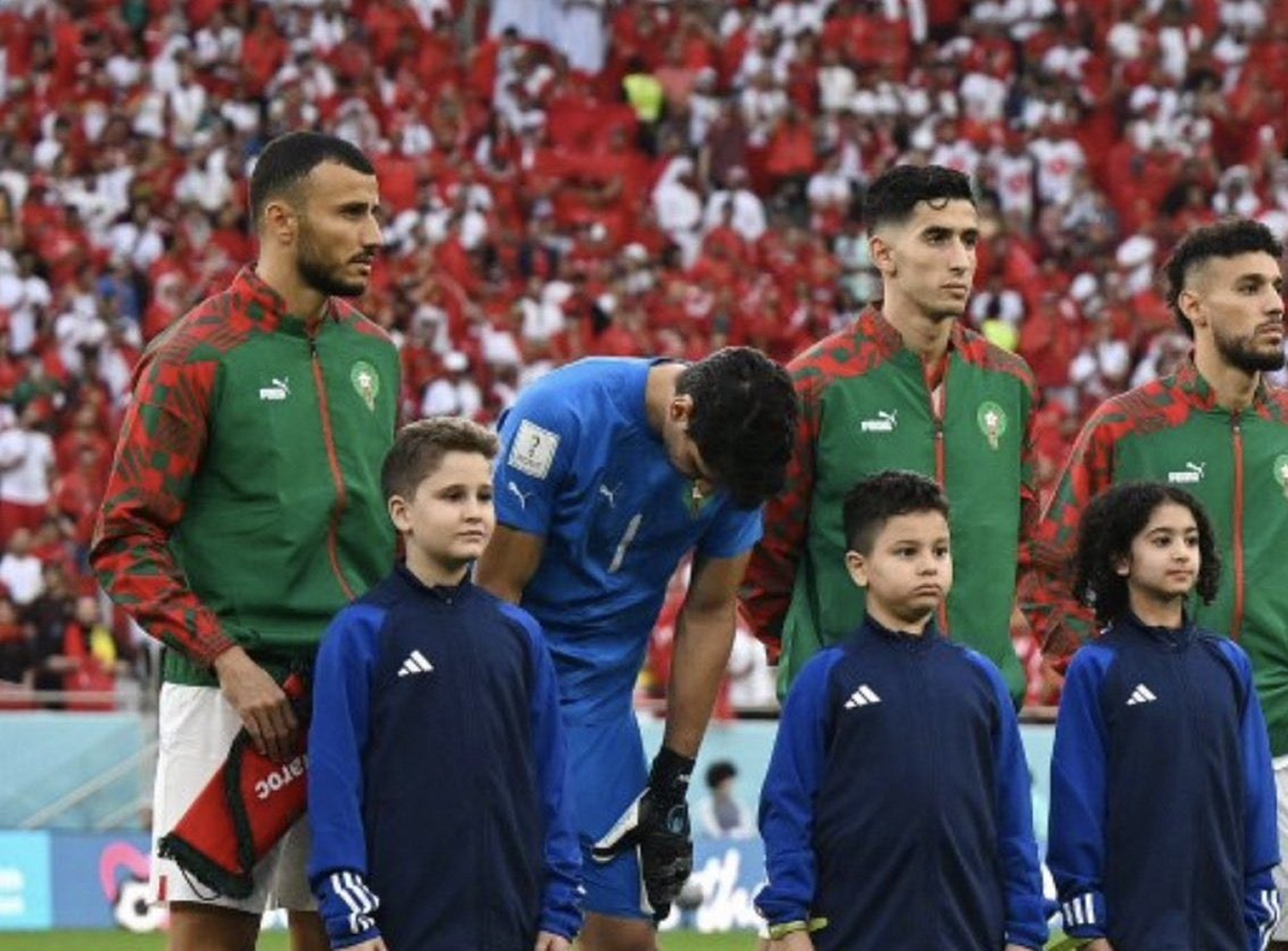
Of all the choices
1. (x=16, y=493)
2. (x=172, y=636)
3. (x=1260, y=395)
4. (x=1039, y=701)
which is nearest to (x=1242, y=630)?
(x=1260, y=395)

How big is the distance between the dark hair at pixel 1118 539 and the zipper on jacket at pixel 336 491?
1.80 m

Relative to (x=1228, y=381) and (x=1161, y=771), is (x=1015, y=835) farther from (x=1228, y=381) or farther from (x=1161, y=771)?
(x=1228, y=381)

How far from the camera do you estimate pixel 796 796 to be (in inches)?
287

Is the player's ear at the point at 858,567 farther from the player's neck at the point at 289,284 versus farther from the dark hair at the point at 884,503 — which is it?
the player's neck at the point at 289,284

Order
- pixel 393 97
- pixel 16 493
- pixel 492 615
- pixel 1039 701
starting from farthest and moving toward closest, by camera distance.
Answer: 1. pixel 393 97
2. pixel 16 493
3. pixel 1039 701
4. pixel 492 615

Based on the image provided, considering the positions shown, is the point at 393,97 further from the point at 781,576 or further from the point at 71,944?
the point at 781,576

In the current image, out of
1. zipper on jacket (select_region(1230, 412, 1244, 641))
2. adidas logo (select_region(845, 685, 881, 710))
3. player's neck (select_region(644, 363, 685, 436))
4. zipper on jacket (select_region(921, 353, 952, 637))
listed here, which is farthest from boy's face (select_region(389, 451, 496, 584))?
zipper on jacket (select_region(1230, 412, 1244, 641))

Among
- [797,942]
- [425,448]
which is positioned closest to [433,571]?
[425,448]

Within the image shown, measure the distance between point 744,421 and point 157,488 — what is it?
129 centimetres

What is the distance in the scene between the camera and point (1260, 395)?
8.42 metres

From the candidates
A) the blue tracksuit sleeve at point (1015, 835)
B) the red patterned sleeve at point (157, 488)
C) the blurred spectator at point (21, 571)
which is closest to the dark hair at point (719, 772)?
the blurred spectator at point (21, 571)

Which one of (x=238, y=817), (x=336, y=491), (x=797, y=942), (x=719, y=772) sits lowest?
(x=719, y=772)

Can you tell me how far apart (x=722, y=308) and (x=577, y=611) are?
53.5 ft

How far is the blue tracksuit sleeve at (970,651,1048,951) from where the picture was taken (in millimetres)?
7316
